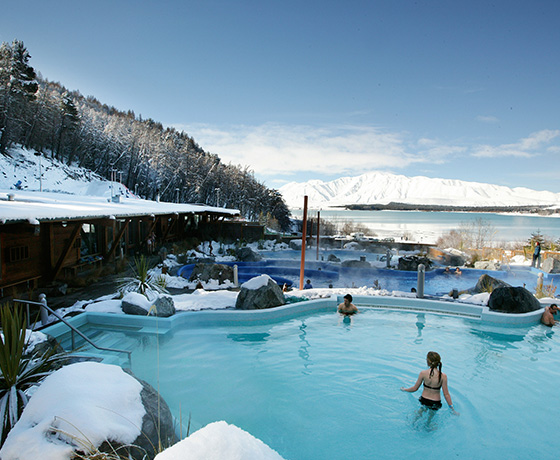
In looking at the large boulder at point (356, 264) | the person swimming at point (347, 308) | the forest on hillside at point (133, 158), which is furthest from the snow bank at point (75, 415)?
the forest on hillside at point (133, 158)

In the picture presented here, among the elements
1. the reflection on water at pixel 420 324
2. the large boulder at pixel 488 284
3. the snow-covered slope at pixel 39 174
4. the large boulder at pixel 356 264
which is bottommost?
the reflection on water at pixel 420 324

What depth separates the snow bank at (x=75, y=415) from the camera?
6.79ft

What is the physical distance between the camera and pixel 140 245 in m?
16.8

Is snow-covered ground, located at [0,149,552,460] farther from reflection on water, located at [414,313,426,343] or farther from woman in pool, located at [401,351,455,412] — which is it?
reflection on water, located at [414,313,426,343]

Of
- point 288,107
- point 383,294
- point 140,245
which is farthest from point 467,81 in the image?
point 140,245

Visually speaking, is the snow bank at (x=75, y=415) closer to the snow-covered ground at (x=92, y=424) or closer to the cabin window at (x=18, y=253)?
the snow-covered ground at (x=92, y=424)

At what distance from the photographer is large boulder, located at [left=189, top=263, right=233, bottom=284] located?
485 inches

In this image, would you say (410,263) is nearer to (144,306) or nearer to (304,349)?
(304,349)

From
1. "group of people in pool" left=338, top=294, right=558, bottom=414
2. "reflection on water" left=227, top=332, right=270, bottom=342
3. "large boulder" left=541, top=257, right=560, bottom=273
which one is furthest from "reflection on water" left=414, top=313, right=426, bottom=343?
"large boulder" left=541, top=257, right=560, bottom=273

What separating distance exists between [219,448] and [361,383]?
4332mm

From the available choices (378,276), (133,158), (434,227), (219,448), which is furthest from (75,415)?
(434,227)

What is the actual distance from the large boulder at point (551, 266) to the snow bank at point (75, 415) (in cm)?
1843

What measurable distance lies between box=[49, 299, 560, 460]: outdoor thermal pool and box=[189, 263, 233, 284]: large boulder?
460 centimetres

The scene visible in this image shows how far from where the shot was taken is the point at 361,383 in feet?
17.7
